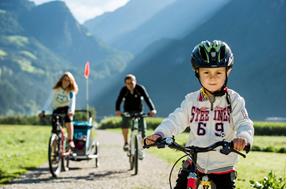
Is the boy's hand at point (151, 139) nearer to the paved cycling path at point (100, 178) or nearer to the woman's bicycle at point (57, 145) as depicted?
the paved cycling path at point (100, 178)

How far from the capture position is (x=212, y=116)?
4.38 metres

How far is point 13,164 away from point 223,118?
9.30 meters

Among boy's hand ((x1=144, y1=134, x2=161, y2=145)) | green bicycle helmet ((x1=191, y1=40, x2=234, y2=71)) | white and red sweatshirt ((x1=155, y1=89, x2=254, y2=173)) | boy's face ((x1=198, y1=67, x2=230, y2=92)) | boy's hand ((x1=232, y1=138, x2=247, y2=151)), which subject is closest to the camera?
boy's hand ((x1=232, y1=138, x2=247, y2=151))

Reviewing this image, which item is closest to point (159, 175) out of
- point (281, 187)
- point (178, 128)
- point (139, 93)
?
point (139, 93)

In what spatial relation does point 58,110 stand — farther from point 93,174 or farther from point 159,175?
point 159,175

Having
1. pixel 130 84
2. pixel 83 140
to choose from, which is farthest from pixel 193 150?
pixel 83 140

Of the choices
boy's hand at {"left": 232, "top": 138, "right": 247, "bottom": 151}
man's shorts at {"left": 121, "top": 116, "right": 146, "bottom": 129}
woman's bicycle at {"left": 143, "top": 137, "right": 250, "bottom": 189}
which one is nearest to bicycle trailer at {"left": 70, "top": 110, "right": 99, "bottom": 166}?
man's shorts at {"left": 121, "top": 116, "right": 146, "bottom": 129}

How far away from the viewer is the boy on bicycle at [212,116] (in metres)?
4.10

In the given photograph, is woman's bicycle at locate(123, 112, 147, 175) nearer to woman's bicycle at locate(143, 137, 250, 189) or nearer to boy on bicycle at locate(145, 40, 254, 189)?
boy on bicycle at locate(145, 40, 254, 189)

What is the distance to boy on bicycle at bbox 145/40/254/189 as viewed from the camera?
13.4 ft

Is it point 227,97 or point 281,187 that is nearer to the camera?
point 227,97

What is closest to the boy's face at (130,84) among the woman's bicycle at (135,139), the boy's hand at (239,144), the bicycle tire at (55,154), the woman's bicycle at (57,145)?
the woman's bicycle at (135,139)

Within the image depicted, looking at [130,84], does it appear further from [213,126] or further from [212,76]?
[212,76]

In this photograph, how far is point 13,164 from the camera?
41.4ft
